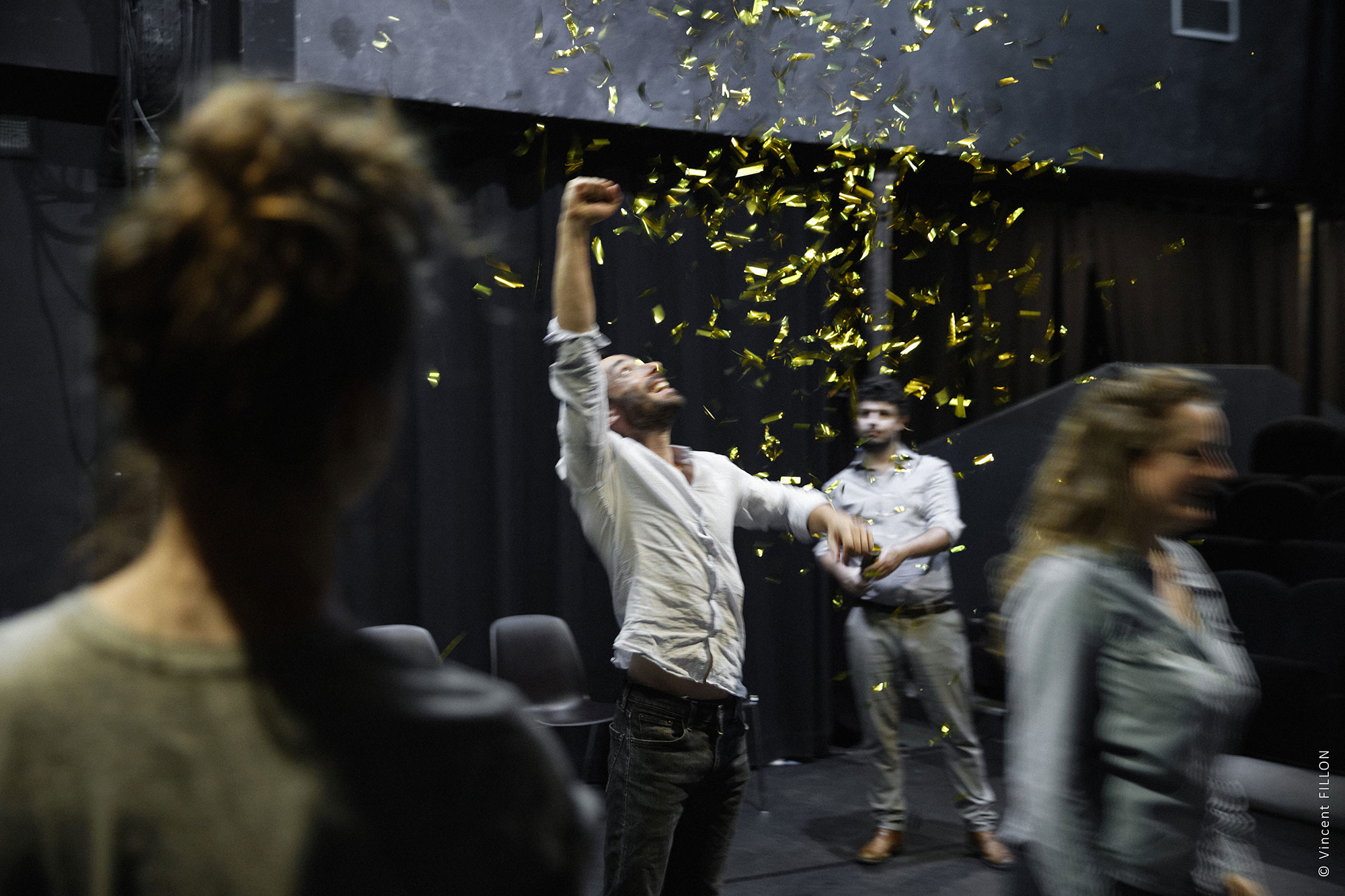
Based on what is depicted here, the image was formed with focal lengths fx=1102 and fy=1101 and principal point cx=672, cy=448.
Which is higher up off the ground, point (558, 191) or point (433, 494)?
point (558, 191)

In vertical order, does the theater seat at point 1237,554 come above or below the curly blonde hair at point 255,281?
below

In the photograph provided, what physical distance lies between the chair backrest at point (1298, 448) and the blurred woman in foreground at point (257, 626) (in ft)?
22.3

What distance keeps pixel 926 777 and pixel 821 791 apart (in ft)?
1.92

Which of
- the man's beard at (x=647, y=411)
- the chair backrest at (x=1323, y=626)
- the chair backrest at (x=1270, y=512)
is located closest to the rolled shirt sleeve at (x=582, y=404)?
the man's beard at (x=647, y=411)

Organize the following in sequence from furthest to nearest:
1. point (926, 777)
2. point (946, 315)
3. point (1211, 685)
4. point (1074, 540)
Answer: point (946, 315)
point (926, 777)
point (1074, 540)
point (1211, 685)

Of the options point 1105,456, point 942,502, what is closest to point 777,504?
point 1105,456

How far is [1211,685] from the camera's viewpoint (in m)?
1.61

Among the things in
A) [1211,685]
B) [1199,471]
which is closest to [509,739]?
[1211,685]

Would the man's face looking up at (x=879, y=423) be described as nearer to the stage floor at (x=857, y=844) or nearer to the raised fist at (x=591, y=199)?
the stage floor at (x=857, y=844)

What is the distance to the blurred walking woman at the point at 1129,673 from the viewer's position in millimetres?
1563

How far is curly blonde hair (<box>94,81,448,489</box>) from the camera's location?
2.01 feet

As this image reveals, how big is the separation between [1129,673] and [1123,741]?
0.10 metres

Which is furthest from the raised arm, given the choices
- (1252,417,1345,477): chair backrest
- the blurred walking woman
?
(1252,417,1345,477): chair backrest

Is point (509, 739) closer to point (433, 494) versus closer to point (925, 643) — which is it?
point (925, 643)
